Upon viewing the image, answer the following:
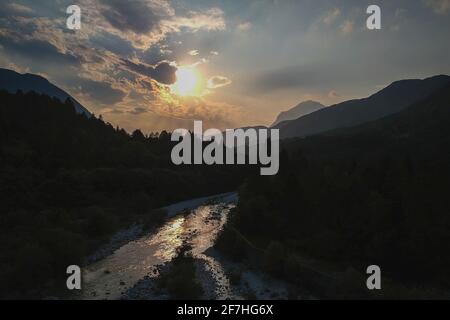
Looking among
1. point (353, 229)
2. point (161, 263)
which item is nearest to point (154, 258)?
point (161, 263)

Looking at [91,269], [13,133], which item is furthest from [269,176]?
[13,133]

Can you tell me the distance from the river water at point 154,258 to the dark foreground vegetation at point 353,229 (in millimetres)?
5019

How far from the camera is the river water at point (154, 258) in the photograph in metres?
35.6

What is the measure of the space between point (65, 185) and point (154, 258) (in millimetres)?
43479

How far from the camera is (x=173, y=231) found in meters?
63.6

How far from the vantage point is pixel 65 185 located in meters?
82.5

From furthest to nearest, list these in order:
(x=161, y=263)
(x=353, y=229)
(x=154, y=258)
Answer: (x=353, y=229) → (x=154, y=258) → (x=161, y=263)

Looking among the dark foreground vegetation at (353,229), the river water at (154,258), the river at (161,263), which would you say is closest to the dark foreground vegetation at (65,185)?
the river water at (154,258)

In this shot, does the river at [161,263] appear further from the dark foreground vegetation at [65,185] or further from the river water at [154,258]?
the dark foreground vegetation at [65,185]

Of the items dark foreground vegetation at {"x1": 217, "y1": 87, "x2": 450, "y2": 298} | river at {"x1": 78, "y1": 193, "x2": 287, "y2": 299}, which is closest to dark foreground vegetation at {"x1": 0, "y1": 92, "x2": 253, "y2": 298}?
river at {"x1": 78, "y1": 193, "x2": 287, "y2": 299}

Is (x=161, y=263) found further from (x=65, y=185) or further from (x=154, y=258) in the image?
(x=65, y=185)

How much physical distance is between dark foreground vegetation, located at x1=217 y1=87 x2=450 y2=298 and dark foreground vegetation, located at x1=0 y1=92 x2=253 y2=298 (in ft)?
63.5

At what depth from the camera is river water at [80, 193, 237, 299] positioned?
35.6 meters
